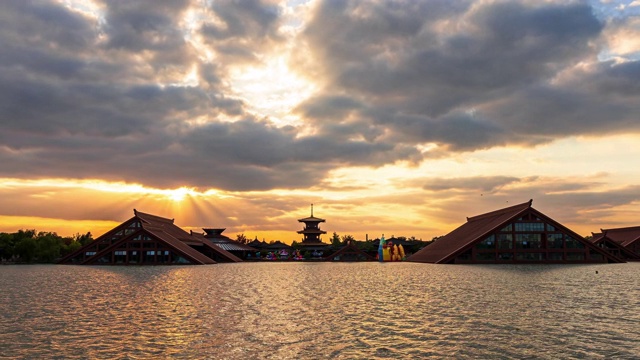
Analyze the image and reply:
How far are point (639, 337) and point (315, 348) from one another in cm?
1993

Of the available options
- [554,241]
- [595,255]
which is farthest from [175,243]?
[595,255]

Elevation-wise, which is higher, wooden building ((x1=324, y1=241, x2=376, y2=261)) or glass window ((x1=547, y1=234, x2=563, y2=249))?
glass window ((x1=547, y1=234, x2=563, y2=249))

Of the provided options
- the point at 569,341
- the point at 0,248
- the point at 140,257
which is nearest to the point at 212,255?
the point at 140,257

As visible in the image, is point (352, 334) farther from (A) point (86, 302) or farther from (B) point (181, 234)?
(B) point (181, 234)

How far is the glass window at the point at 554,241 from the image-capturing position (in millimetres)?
132375

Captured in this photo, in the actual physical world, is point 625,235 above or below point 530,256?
above

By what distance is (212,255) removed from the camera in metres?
166

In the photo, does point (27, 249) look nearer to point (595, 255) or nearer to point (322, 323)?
point (322, 323)

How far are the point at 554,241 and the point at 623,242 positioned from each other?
5978cm

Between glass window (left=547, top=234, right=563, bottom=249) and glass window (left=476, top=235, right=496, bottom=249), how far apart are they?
46.7 ft

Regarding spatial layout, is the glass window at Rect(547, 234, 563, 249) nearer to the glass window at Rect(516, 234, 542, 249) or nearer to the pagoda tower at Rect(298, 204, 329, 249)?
the glass window at Rect(516, 234, 542, 249)

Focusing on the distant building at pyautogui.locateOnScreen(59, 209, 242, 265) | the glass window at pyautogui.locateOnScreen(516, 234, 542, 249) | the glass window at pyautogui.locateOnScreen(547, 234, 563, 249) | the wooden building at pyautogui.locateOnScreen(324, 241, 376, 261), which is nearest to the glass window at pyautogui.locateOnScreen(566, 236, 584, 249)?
the glass window at pyautogui.locateOnScreen(547, 234, 563, 249)

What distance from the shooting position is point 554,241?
132 m

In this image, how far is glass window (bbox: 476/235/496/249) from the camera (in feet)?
433
